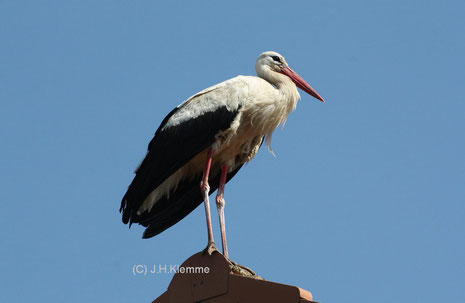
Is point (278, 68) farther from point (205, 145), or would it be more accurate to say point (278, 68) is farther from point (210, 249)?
point (210, 249)

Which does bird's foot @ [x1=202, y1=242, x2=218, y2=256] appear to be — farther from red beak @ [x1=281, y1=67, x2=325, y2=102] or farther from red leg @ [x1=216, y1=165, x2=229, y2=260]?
red beak @ [x1=281, y1=67, x2=325, y2=102]

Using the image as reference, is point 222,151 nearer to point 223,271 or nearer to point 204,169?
point 204,169

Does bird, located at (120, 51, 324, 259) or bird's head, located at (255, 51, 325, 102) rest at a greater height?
bird's head, located at (255, 51, 325, 102)

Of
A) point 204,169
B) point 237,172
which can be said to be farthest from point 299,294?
point 237,172

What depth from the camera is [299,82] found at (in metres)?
8.48

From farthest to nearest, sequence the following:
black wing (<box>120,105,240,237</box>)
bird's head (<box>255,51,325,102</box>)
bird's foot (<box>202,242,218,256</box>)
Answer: bird's head (<box>255,51,325,102</box>) → black wing (<box>120,105,240,237</box>) → bird's foot (<box>202,242,218,256</box>)

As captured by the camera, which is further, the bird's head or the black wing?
the bird's head

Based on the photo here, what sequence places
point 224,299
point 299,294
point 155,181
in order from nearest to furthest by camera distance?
point 299,294
point 224,299
point 155,181

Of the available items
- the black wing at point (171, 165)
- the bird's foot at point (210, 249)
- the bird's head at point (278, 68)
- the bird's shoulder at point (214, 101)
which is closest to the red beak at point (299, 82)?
the bird's head at point (278, 68)

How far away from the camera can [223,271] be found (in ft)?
16.6

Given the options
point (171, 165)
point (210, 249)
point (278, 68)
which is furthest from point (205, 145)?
point (210, 249)

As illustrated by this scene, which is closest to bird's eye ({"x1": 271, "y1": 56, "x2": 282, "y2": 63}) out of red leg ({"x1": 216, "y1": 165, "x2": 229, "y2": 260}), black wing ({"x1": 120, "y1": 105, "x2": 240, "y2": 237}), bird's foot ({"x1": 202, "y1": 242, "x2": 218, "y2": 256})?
black wing ({"x1": 120, "y1": 105, "x2": 240, "y2": 237})

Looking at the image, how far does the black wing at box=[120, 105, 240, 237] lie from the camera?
738 centimetres

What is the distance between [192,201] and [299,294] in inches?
144
